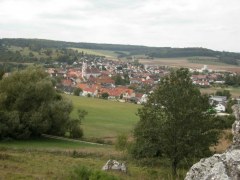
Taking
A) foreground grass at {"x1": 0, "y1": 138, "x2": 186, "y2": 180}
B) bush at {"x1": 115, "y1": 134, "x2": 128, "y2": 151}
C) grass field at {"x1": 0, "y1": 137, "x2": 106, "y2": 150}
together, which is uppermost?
foreground grass at {"x1": 0, "y1": 138, "x2": 186, "y2": 180}

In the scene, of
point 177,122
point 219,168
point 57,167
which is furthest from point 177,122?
point 219,168

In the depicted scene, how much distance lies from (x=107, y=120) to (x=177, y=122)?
57.6 m

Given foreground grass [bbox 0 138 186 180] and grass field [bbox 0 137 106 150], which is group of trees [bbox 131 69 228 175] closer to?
foreground grass [bbox 0 138 186 180]

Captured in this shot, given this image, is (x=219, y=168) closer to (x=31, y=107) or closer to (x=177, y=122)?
(x=177, y=122)

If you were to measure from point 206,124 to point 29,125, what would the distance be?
32.4 meters

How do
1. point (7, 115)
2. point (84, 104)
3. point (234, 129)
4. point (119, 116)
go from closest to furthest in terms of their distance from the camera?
1. point (234, 129)
2. point (7, 115)
3. point (119, 116)
4. point (84, 104)

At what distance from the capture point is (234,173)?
11.1 m

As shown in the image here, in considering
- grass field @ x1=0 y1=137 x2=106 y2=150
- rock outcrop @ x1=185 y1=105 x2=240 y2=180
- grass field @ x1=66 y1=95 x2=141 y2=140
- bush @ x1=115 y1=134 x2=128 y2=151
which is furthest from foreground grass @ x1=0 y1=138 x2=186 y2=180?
grass field @ x1=66 y1=95 x2=141 y2=140

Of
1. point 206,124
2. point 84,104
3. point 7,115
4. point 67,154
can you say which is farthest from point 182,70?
point 84,104

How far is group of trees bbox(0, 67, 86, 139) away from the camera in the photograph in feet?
177

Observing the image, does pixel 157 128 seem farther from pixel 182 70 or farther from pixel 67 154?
pixel 67 154

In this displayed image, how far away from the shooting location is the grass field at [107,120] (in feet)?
228

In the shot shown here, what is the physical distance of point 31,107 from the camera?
57.1 metres

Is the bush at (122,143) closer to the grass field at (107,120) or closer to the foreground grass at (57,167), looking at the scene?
the foreground grass at (57,167)
